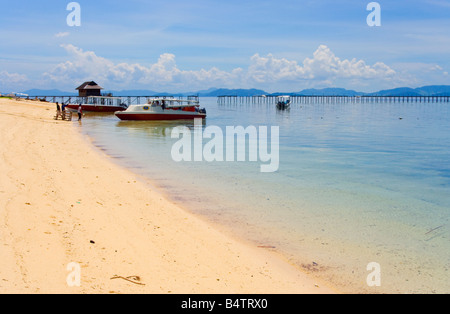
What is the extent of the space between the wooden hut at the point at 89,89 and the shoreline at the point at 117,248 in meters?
83.3

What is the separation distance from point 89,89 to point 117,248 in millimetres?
88780

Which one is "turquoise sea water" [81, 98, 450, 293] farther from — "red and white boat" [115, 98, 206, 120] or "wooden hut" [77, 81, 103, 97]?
"wooden hut" [77, 81, 103, 97]

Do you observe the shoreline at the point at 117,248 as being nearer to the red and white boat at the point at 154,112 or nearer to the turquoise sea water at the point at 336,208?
the turquoise sea water at the point at 336,208

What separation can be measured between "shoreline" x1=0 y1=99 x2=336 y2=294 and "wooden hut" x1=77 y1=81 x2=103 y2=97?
83340 mm

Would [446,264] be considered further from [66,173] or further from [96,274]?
[66,173]

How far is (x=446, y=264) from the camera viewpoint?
7492 mm

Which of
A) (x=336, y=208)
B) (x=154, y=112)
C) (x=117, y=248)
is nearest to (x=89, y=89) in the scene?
(x=154, y=112)

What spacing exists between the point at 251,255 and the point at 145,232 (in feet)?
7.23

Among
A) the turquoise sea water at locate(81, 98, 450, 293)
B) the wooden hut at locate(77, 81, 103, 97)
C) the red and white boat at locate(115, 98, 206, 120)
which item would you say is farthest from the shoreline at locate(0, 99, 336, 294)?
the wooden hut at locate(77, 81, 103, 97)

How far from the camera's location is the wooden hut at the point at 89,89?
88500 millimetres

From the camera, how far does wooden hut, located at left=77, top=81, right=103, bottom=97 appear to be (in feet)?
290

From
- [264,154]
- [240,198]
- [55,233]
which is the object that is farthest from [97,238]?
A: [264,154]

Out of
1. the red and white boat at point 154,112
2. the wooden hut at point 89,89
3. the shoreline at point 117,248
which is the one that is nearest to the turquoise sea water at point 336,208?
the shoreline at point 117,248

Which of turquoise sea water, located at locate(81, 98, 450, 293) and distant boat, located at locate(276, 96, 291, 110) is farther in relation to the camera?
distant boat, located at locate(276, 96, 291, 110)
